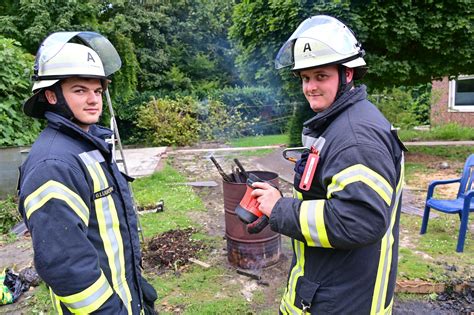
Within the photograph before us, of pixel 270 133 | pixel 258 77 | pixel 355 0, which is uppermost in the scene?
pixel 355 0

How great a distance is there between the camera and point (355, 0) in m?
7.60

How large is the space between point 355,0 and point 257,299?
6446 millimetres

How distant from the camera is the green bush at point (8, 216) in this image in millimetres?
5795

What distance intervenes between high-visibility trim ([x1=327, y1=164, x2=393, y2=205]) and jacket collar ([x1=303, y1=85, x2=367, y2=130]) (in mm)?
287

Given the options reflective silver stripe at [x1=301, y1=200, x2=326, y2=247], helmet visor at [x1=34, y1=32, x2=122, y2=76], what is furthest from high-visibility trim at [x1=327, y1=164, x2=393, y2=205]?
helmet visor at [x1=34, y1=32, x2=122, y2=76]

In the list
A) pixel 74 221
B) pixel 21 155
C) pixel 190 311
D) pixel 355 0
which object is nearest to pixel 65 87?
pixel 74 221

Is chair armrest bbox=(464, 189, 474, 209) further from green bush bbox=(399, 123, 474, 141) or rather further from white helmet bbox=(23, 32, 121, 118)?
green bush bbox=(399, 123, 474, 141)

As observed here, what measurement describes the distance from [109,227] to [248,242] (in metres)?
2.68

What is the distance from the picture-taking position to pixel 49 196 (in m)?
1.48

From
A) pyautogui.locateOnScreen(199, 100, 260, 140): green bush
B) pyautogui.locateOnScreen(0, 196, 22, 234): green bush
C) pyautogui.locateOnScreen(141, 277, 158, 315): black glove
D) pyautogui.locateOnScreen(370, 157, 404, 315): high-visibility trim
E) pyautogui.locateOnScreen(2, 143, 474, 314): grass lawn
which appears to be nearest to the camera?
pyautogui.locateOnScreen(370, 157, 404, 315): high-visibility trim

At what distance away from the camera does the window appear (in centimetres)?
1418

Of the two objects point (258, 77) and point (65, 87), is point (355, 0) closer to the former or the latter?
point (258, 77)

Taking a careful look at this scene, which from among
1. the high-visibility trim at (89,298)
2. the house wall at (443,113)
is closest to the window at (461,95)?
the house wall at (443,113)

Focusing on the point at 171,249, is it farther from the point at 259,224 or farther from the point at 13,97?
the point at 13,97
